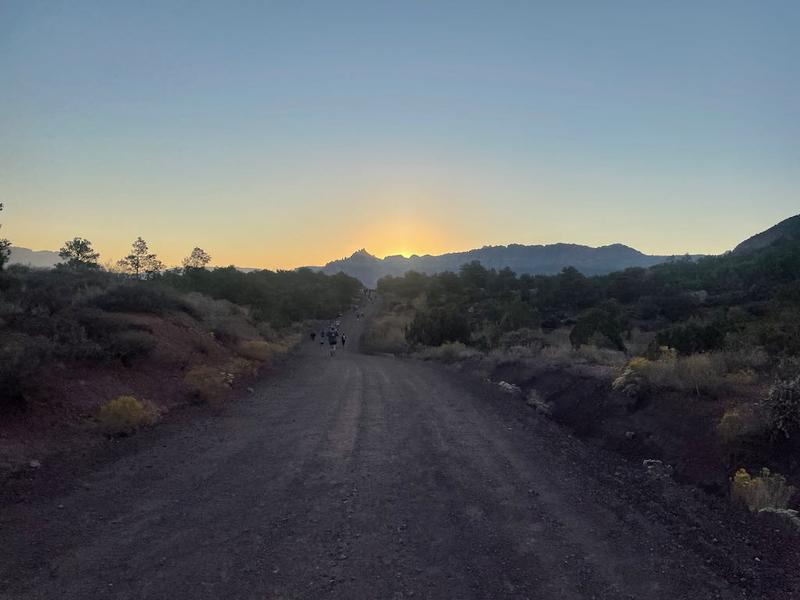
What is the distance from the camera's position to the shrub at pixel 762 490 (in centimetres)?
748

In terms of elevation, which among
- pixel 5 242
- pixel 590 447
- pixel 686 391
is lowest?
pixel 590 447

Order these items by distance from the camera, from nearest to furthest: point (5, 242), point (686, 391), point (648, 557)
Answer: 1. point (648, 557)
2. point (686, 391)
3. point (5, 242)

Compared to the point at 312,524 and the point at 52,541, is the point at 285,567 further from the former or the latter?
the point at 52,541

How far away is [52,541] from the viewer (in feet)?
20.5

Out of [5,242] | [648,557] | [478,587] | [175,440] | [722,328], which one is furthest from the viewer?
[5,242]

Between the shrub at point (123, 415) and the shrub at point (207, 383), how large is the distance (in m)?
2.89

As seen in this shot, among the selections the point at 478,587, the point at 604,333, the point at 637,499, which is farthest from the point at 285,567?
the point at 604,333

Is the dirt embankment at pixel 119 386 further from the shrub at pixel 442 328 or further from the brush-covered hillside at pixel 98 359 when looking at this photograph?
the shrub at pixel 442 328

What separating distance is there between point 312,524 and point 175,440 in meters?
5.26

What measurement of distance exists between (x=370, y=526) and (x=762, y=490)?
536 cm

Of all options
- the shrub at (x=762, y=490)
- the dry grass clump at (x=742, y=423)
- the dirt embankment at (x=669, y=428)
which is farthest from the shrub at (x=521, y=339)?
the shrub at (x=762, y=490)

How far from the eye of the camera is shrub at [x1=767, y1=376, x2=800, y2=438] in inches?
344

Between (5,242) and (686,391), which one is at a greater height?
(5,242)

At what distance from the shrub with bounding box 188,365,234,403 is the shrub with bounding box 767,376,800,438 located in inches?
501
